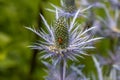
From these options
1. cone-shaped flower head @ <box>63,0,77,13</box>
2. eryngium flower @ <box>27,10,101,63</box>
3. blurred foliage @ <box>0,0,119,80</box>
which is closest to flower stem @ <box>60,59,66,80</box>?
eryngium flower @ <box>27,10,101,63</box>

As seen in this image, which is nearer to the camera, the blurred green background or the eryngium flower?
the eryngium flower

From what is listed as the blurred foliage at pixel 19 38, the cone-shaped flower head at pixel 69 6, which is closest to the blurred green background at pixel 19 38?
the blurred foliage at pixel 19 38

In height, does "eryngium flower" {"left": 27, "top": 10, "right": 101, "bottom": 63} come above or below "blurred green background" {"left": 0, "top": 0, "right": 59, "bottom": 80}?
below

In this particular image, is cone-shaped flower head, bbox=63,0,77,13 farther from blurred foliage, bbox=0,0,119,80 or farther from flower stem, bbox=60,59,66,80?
blurred foliage, bbox=0,0,119,80

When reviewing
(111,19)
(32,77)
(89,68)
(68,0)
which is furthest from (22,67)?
(68,0)

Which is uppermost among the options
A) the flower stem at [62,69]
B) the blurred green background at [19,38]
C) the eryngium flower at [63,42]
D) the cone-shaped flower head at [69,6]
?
the blurred green background at [19,38]

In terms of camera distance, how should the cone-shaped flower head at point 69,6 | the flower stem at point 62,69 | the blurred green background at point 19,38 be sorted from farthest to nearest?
1. the blurred green background at point 19,38
2. the cone-shaped flower head at point 69,6
3. the flower stem at point 62,69

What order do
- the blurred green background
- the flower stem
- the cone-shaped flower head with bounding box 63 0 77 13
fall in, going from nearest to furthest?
the flower stem < the cone-shaped flower head with bounding box 63 0 77 13 < the blurred green background

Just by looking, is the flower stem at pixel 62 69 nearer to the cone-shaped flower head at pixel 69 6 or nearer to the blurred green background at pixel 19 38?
the cone-shaped flower head at pixel 69 6

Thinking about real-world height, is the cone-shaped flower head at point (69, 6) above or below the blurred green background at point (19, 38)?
below
